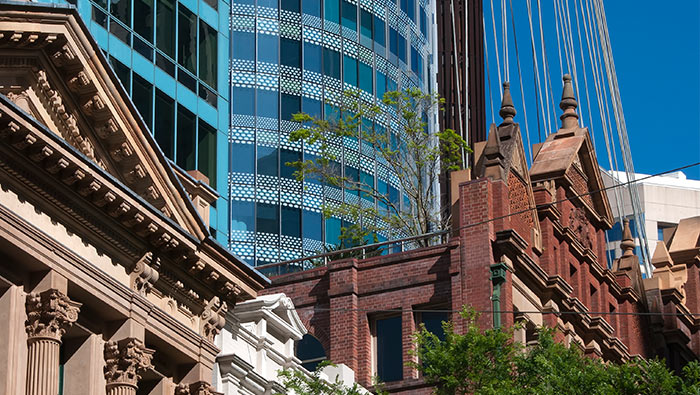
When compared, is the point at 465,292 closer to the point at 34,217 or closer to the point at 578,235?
the point at 578,235

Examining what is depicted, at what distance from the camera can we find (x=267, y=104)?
315ft

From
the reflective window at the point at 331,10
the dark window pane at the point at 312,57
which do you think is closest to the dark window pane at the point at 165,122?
the dark window pane at the point at 312,57

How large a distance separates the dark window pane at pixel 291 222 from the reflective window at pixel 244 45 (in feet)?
28.1

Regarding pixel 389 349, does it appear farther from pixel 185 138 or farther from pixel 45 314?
pixel 45 314

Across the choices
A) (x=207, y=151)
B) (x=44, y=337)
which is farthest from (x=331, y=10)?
(x=44, y=337)

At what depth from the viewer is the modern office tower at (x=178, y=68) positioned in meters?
47.2

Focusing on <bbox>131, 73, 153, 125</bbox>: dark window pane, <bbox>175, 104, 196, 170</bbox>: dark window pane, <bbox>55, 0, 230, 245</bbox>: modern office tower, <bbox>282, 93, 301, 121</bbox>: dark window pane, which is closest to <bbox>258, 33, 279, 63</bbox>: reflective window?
<bbox>282, 93, 301, 121</bbox>: dark window pane

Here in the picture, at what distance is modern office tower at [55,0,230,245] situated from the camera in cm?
4725

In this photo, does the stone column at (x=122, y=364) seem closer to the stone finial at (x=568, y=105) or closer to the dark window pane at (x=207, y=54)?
the dark window pane at (x=207, y=54)

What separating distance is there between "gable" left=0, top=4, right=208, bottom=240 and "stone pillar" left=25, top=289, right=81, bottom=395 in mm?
3570

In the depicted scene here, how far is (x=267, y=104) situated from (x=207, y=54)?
4435cm

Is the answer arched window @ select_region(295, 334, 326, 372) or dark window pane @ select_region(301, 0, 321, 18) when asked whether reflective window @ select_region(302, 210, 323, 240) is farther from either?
arched window @ select_region(295, 334, 326, 372)

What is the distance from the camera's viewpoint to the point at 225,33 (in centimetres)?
5325

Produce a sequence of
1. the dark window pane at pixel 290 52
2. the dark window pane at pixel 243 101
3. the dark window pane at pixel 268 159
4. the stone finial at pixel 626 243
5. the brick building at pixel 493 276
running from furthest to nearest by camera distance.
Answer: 1. the dark window pane at pixel 290 52
2. the dark window pane at pixel 243 101
3. the dark window pane at pixel 268 159
4. the stone finial at pixel 626 243
5. the brick building at pixel 493 276
